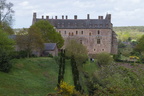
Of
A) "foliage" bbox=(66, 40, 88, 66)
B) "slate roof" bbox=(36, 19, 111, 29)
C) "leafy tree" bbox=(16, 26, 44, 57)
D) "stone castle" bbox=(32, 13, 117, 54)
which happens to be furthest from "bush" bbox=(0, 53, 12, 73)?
"slate roof" bbox=(36, 19, 111, 29)

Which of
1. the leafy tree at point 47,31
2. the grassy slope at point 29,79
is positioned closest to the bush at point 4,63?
the grassy slope at point 29,79

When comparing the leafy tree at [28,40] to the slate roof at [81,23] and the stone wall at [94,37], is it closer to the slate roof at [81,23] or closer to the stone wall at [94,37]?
the stone wall at [94,37]

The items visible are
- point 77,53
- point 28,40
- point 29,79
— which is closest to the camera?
point 29,79

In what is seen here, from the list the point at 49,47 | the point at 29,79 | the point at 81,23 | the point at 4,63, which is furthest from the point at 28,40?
the point at 81,23

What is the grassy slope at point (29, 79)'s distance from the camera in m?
20.0

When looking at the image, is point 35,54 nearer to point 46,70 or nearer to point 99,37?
point 46,70

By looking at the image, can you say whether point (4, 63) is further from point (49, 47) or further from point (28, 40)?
point (49, 47)

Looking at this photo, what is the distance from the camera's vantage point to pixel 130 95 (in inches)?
467

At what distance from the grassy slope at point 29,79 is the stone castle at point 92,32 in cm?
2920

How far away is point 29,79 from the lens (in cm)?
2492

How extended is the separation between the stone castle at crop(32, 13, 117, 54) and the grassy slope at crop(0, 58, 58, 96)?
95.8 feet

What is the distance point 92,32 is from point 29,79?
40.2 metres

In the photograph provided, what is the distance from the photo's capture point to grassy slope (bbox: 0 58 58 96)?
20.0 metres

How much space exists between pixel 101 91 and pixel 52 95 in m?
7.67
